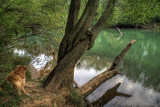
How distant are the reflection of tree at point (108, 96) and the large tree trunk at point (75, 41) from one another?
2283 millimetres

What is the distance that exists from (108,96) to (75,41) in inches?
158

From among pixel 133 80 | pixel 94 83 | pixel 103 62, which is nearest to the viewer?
pixel 94 83

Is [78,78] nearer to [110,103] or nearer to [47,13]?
[110,103]

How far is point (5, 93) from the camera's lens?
3.43 meters

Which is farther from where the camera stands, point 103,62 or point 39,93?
point 103,62

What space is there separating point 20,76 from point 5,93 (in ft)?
1.80

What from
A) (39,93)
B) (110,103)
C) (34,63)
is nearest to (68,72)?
(39,93)

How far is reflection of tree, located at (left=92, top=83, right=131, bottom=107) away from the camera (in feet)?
21.6

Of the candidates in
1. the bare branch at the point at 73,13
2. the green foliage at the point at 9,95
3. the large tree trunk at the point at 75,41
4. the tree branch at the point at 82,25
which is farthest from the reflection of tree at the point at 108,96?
the green foliage at the point at 9,95

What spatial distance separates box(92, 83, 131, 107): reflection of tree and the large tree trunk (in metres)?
2.28

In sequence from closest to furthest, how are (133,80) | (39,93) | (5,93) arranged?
(5,93) < (39,93) < (133,80)

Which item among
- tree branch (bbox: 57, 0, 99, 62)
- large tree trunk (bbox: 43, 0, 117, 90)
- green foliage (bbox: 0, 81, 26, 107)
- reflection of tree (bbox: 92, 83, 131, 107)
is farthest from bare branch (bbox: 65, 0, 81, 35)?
reflection of tree (bbox: 92, 83, 131, 107)

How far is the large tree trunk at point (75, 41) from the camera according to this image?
16.1ft

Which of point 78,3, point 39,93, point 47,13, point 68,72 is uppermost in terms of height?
point 78,3
